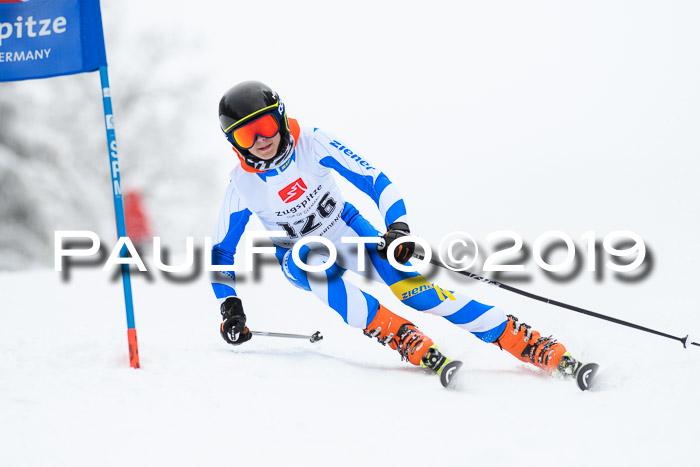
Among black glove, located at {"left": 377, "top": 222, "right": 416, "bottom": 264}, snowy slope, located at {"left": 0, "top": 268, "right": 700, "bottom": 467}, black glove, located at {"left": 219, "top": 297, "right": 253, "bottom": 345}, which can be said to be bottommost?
snowy slope, located at {"left": 0, "top": 268, "right": 700, "bottom": 467}

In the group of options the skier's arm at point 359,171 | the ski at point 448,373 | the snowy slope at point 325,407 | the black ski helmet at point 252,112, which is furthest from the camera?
the skier's arm at point 359,171

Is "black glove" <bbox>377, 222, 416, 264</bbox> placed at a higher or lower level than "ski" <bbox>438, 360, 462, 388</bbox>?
higher

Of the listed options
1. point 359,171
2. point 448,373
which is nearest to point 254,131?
point 359,171

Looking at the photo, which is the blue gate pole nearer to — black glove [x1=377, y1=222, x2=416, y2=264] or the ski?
black glove [x1=377, y1=222, x2=416, y2=264]

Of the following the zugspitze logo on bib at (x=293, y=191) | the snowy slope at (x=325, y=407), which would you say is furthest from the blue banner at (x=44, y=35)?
the snowy slope at (x=325, y=407)

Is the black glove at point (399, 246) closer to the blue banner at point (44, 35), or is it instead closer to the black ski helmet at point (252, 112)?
the black ski helmet at point (252, 112)

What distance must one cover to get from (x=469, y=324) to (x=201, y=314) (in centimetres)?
302

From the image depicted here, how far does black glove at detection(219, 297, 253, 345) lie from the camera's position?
11.2 feet

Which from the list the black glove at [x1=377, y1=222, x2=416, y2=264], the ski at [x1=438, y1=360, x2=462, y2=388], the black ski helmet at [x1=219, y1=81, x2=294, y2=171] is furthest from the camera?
the black ski helmet at [x1=219, y1=81, x2=294, y2=171]

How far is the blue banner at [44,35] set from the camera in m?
3.03

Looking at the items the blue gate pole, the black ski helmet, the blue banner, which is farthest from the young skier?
the blue banner

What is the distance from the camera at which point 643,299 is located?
5.04 metres

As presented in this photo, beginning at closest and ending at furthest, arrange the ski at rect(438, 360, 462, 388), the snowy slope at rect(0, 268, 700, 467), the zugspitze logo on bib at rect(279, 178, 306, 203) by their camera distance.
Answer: the snowy slope at rect(0, 268, 700, 467), the ski at rect(438, 360, 462, 388), the zugspitze logo on bib at rect(279, 178, 306, 203)

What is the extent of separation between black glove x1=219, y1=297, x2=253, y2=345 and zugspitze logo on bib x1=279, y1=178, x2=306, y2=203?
2.19 feet
